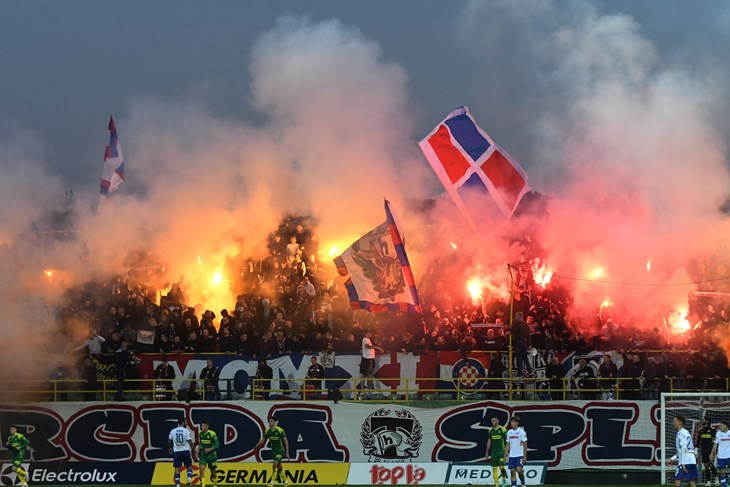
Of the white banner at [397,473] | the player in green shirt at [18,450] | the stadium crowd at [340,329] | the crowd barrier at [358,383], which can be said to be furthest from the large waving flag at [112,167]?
the white banner at [397,473]

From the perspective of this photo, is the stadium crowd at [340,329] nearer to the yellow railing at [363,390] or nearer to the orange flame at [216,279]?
the yellow railing at [363,390]

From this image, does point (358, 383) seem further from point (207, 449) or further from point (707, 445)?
point (707, 445)

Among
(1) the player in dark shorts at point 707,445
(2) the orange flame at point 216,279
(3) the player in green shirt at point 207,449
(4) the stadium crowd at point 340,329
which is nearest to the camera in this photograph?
(3) the player in green shirt at point 207,449

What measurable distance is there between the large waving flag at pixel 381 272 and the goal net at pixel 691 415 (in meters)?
7.02

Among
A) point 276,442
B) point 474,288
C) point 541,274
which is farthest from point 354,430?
point 541,274

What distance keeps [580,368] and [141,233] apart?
12.5 m

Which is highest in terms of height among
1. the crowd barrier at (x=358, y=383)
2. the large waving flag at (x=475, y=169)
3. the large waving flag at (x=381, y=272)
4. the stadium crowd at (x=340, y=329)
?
the large waving flag at (x=475, y=169)

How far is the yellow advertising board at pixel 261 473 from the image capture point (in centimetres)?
2680

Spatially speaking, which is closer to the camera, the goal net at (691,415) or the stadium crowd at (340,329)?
the stadium crowd at (340,329)

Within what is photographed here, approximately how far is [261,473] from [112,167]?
9.63 meters

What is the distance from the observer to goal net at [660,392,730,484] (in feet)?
87.8

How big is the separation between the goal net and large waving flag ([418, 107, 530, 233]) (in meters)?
6.54

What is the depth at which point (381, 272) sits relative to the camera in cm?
2720

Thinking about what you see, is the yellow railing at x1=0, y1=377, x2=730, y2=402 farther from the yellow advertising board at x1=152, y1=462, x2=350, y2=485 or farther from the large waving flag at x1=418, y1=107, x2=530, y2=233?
the large waving flag at x1=418, y1=107, x2=530, y2=233
